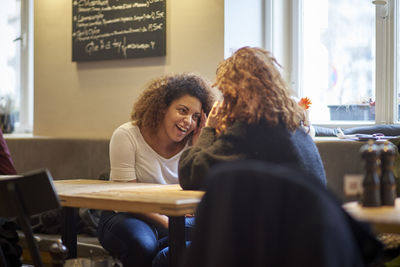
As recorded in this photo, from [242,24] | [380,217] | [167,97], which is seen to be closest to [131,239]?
[167,97]

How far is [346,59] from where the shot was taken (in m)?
3.97

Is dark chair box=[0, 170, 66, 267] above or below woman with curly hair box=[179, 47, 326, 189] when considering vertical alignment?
below

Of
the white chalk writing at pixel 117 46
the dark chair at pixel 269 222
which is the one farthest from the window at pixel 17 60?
the dark chair at pixel 269 222

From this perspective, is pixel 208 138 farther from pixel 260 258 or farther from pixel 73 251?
pixel 260 258

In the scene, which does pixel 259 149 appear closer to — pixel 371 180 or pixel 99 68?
pixel 371 180

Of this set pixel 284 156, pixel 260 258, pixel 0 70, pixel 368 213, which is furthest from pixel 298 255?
pixel 0 70

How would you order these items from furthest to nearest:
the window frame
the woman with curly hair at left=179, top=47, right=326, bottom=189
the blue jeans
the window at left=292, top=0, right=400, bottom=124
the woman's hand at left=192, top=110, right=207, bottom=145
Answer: the window frame < the window at left=292, top=0, right=400, bottom=124 < the woman's hand at left=192, top=110, right=207, bottom=145 < the blue jeans < the woman with curly hair at left=179, top=47, right=326, bottom=189

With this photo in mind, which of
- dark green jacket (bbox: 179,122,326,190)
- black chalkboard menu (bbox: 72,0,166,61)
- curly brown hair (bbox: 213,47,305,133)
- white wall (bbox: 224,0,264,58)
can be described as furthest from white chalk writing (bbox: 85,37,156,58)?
dark green jacket (bbox: 179,122,326,190)

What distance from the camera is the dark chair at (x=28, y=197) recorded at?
1.85 meters

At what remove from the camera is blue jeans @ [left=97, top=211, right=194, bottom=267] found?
8.91 feet

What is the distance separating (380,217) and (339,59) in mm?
2500

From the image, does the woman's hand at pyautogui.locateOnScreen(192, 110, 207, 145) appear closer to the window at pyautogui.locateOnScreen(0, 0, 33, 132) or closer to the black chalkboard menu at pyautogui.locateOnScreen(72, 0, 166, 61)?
the black chalkboard menu at pyautogui.locateOnScreen(72, 0, 166, 61)

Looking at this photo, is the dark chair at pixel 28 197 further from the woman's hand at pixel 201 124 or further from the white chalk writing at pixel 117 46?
the white chalk writing at pixel 117 46

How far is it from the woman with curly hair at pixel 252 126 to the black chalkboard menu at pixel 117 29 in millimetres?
1662
